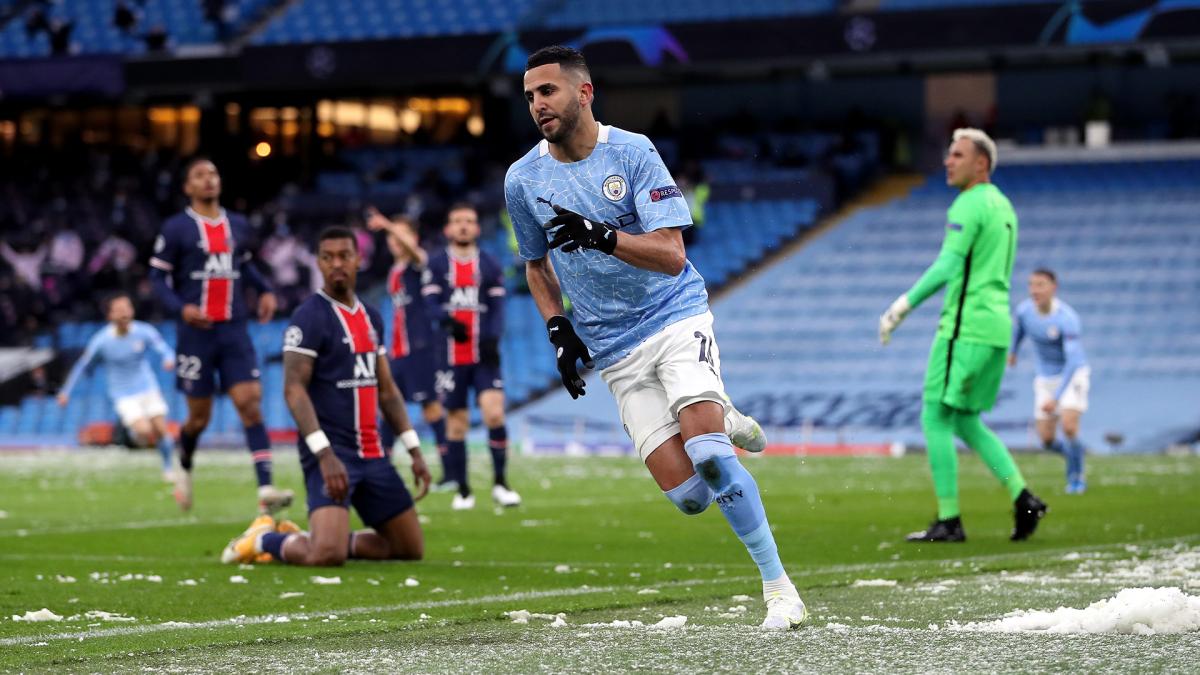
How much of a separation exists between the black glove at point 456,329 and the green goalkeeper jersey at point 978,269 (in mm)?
4455

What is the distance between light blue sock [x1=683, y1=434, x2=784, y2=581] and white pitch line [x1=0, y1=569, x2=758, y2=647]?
1.38 m

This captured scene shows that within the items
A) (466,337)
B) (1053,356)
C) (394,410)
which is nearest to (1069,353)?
(1053,356)

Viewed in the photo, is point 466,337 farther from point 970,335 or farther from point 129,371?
point 129,371

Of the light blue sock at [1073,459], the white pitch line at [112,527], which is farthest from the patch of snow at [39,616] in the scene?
the light blue sock at [1073,459]

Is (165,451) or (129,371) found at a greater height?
(129,371)

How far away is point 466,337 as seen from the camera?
13.5 m

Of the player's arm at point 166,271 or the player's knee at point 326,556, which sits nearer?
the player's knee at point 326,556

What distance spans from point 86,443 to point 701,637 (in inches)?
879

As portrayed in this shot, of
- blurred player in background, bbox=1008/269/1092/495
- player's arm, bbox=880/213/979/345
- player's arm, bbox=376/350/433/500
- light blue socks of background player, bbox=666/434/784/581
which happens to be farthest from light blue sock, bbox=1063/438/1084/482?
light blue socks of background player, bbox=666/434/784/581

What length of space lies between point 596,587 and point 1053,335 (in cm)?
906

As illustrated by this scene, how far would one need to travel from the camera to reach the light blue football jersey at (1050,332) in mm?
15688

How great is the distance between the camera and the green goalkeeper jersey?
9.99m

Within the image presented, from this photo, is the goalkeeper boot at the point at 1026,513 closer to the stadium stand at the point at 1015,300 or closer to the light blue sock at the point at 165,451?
the light blue sock at the point at 165,451

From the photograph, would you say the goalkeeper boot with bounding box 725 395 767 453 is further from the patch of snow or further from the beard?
the patch of snow
